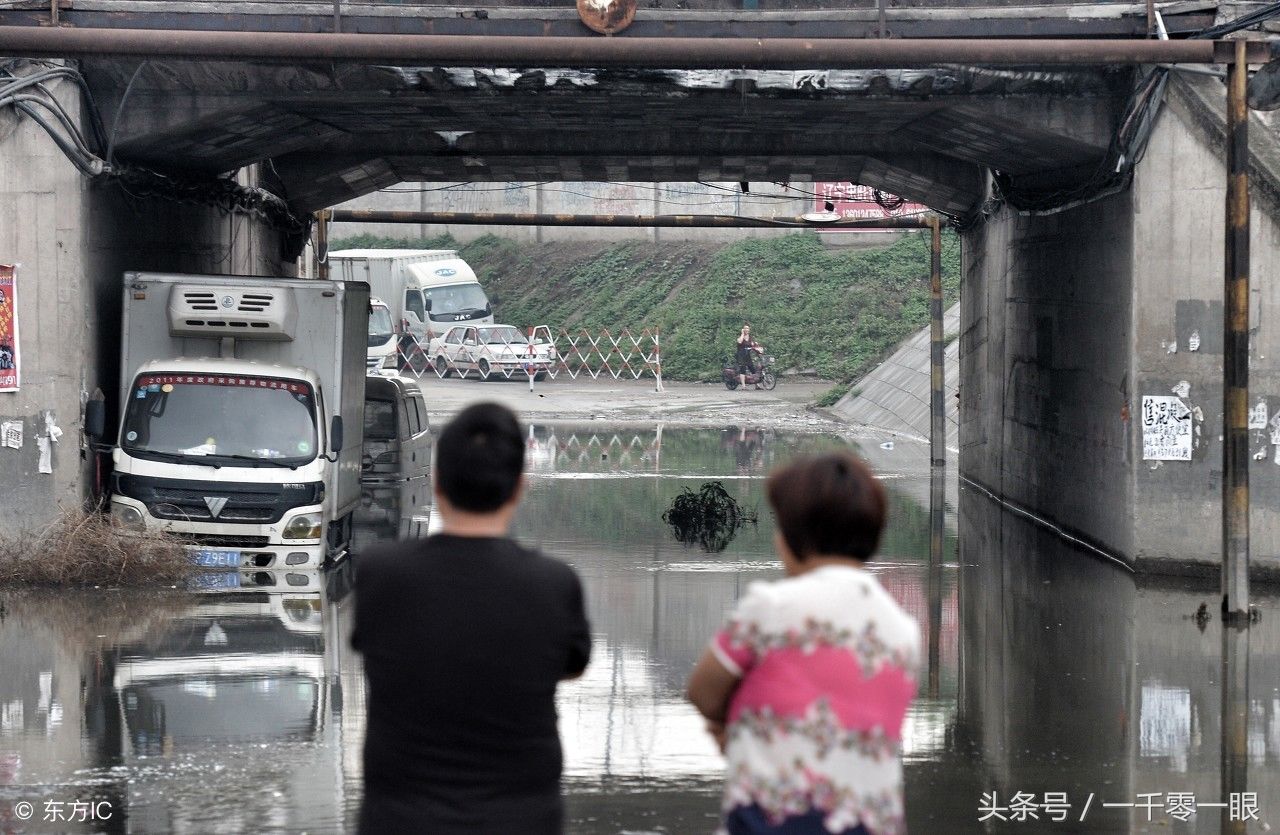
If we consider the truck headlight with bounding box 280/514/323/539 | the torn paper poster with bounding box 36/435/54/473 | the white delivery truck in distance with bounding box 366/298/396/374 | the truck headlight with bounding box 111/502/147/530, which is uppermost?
the white delivery truck in distance with bounding box 366/298/396/374

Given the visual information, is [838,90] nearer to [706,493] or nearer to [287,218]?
[706,493]

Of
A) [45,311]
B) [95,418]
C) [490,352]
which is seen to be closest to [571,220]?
[45,311]

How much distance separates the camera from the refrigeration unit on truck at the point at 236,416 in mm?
15281

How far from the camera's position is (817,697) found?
3805mm

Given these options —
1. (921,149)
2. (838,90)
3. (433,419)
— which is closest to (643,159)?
(921,149)

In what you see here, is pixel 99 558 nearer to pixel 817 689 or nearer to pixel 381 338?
pixel 817 689

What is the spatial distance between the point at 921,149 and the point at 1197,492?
336 inches

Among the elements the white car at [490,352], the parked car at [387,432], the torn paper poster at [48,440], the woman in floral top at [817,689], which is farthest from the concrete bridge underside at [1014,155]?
the white car at [490,352]

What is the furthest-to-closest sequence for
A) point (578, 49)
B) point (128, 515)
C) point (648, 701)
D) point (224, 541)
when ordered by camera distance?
1. point (224, 541)
2. point (128, 515)
3. point (578, 49)
4. point (648, 701)

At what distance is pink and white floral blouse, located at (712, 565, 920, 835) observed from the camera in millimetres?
3809

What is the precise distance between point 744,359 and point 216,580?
33989 millimetres

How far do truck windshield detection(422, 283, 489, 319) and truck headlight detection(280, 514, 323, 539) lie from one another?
1420 inches

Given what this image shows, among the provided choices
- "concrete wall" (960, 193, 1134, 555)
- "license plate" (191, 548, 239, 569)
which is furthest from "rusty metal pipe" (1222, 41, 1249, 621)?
"license plate" (191, 548, 239, 569)

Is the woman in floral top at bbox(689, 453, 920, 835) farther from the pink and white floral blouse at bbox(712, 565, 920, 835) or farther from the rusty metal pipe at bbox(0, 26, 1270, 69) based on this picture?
the rusty metal pipe at bbox(0, 26, 1270, 69)
